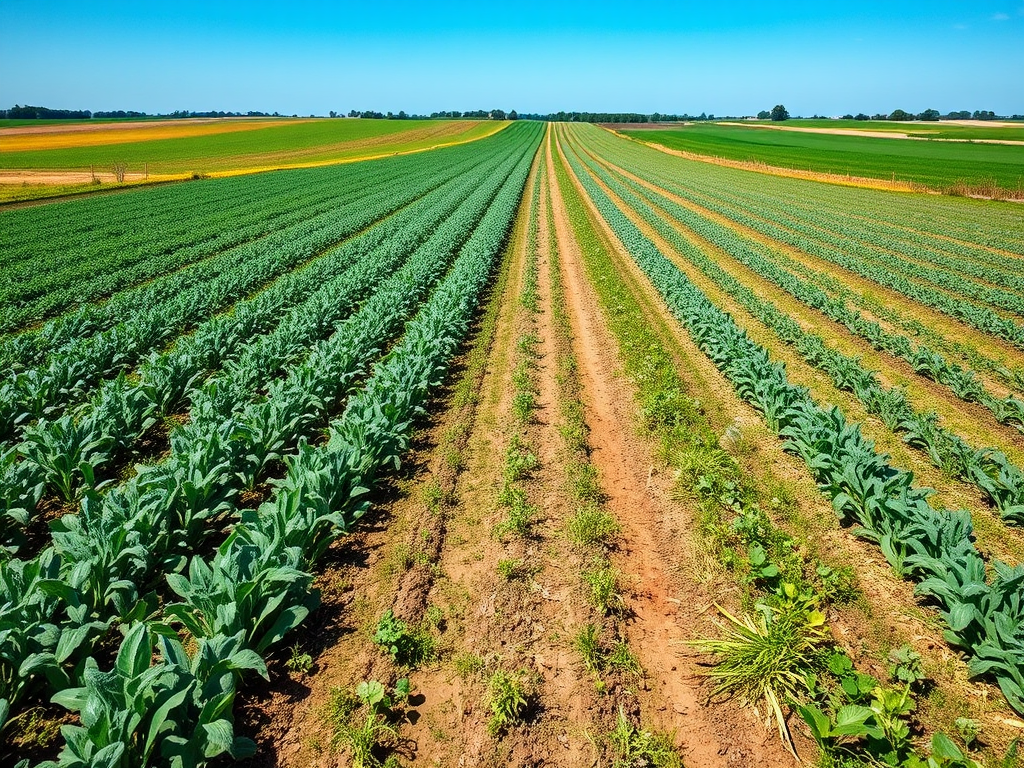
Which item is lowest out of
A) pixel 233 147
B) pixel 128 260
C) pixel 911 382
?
pixel 911 382

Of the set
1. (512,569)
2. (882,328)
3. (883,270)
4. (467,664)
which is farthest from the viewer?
(883,270)

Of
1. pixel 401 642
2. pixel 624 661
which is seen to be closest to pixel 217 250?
pixel 401 642

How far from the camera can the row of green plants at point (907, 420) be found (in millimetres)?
6523

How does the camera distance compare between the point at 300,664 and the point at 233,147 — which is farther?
the point at 233,147

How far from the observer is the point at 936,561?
15.9 feet

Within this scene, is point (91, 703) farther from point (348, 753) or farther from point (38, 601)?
point (348, 753)

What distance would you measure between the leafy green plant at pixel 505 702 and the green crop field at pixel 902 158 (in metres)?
51.7

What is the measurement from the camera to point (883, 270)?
18469 mm

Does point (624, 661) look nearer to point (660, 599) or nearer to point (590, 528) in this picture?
point (660, 599)

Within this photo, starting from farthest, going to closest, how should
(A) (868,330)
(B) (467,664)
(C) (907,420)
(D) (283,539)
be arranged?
(A) (868,330) → (C) (907,420) → (D) (283,539) → (B) (467,664)

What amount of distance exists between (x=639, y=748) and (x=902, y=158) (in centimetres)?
7722

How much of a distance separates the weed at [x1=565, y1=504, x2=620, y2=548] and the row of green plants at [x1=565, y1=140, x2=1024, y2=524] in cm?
471

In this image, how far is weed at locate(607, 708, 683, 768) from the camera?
377cm

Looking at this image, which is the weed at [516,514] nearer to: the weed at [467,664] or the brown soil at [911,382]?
the weed at [467,664]
